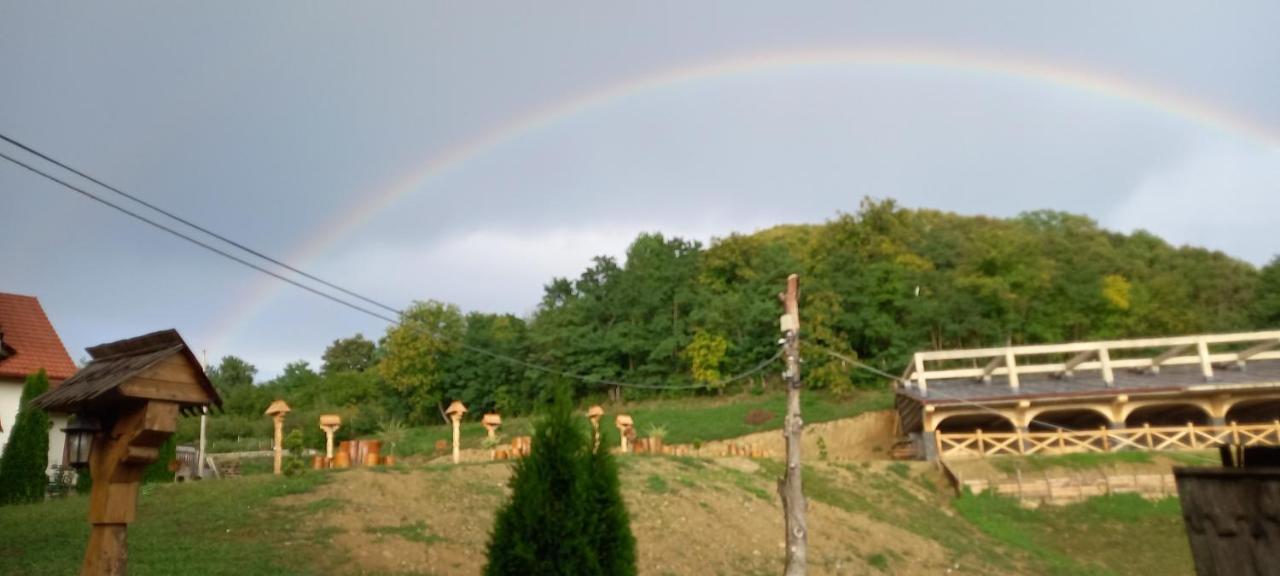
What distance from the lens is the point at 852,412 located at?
41.1 meters

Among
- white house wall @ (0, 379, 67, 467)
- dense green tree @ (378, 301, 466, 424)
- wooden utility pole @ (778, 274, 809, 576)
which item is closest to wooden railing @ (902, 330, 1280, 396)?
wooden utility pole @ (778, 274, 809, 576)

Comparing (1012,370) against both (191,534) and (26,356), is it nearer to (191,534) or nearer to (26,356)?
(191,534)

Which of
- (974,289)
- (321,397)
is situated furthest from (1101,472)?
(321,397)

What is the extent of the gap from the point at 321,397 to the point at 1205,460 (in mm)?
64692

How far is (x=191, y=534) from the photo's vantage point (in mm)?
12406

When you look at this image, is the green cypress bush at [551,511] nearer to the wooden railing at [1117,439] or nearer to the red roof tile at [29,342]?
the wooden railing at [1117,439]

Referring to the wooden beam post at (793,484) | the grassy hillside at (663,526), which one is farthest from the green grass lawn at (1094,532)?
the wooden beam post at (793,484)

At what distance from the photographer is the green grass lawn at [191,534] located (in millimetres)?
10836

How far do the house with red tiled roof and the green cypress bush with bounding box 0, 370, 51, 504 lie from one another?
3507 mm

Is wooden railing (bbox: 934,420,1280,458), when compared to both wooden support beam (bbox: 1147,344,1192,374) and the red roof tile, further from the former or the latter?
the red roof tile

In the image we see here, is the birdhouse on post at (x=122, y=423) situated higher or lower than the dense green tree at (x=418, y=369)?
lower

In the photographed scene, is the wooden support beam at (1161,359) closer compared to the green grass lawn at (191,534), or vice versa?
the green grass lawn at (191,534)

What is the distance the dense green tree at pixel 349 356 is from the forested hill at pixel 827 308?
2572cm

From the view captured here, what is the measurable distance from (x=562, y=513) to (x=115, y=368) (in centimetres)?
424
